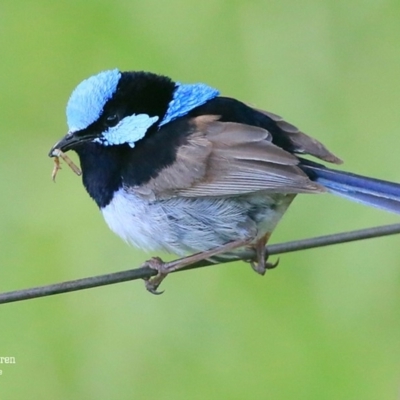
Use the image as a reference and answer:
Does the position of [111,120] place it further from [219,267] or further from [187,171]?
[219,267]

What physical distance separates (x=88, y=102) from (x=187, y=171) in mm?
459

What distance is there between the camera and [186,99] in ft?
14.6

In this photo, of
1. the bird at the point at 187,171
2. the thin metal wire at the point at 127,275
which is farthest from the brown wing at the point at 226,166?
the thin metal wire at the point at 127,275

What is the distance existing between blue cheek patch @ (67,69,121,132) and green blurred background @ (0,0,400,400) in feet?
4.75

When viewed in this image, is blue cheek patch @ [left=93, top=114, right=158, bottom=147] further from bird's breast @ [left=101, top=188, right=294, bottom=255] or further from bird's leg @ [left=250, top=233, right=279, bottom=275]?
bird's leg @ [left=250, top=233, right=279, bottom=275]

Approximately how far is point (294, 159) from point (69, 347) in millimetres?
1894

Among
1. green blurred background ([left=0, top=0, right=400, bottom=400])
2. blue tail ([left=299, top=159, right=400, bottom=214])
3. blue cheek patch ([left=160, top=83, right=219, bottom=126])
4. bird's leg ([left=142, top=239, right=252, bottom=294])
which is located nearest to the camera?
blue tail ([left=299, top=159, right=400, bottom=214])

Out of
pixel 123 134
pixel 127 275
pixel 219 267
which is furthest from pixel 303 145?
pixel 219 267

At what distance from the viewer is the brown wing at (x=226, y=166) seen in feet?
13.2

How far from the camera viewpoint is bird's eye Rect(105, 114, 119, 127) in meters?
4.30

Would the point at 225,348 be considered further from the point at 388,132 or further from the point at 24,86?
the point at 24,86

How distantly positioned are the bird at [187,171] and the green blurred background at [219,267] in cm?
118

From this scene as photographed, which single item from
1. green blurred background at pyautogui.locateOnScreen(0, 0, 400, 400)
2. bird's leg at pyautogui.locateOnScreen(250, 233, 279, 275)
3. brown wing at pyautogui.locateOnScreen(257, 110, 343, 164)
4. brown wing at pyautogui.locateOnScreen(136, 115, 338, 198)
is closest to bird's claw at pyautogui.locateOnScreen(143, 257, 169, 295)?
brown wing at pyautogui.locateOnScreen(136, 115, 338, 198)

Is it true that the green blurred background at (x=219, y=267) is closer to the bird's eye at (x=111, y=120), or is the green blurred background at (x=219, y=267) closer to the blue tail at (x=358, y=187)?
the bird's eye at (x=111, y=120)
